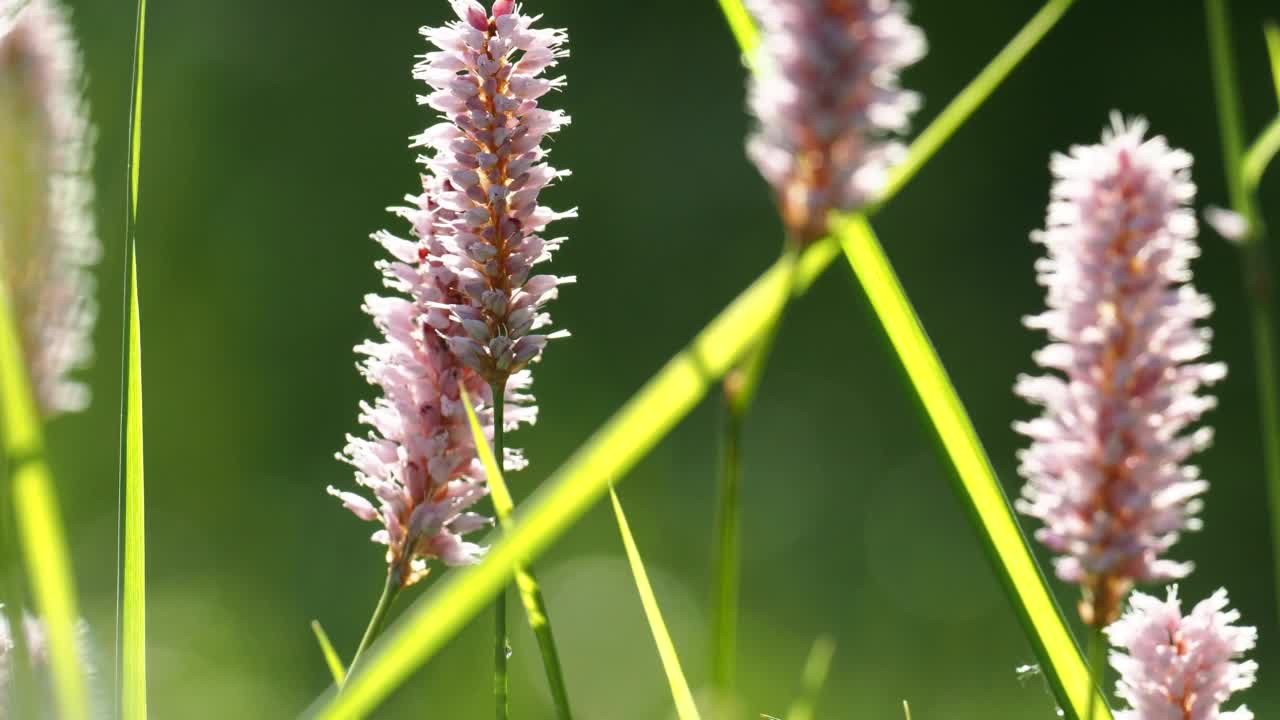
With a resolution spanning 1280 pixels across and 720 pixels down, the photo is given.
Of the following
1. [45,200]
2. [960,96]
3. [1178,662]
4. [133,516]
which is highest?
[45,200]

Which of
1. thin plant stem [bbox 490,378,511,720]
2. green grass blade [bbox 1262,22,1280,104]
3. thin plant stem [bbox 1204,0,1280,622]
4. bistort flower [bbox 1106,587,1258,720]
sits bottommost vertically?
bistort flower [bbox 1106,587,1258,720]

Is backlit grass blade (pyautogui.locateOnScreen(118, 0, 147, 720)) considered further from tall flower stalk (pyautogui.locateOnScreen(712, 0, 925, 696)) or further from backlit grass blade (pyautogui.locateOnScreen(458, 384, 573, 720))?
tall flower stalk (pyautogui.locateOnScreen(712, 0, 925, 696))

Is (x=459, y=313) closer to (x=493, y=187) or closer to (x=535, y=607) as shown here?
(x=493, y=187)

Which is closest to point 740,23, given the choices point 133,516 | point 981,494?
point 981,494

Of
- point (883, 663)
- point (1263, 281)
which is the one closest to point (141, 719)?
point (1263, 281)

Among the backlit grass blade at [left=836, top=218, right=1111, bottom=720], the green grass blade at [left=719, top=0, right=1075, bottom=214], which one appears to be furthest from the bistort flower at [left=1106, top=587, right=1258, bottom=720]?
the green grass blade at [left=719, top=0, right=1075, bottom=214]

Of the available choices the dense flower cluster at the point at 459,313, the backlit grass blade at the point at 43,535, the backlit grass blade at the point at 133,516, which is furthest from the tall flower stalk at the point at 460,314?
the backlit grass blade at the point at 43,535
